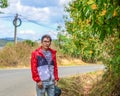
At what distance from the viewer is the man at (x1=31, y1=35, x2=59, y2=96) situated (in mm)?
9617

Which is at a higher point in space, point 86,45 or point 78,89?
point 86,45

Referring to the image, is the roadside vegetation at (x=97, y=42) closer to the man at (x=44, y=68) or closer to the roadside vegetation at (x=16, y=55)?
the man at (x=44, y=68)

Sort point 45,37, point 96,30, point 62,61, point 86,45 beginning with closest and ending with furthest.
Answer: point 96,30 → point 45,37 → point 86,45 → point 62,61

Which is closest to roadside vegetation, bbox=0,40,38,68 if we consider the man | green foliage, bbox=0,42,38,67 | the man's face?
green foliage, bbox=0,42,38,67

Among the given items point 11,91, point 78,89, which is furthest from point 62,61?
point 78,89

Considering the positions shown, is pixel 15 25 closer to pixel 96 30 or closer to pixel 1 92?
pixel 1 92

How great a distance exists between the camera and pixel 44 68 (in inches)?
381

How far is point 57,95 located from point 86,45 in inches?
109

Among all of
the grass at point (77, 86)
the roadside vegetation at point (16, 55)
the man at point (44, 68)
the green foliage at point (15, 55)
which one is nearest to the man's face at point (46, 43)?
the man at point (44, 68)

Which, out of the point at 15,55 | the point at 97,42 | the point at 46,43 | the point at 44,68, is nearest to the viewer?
the point at 46,43

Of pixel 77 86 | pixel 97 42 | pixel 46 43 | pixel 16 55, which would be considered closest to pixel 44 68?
pixel 46 43

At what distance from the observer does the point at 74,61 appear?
48.1 metres

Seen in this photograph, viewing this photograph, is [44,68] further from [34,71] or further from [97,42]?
[97,42]

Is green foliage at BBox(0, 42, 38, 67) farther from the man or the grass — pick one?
the man
